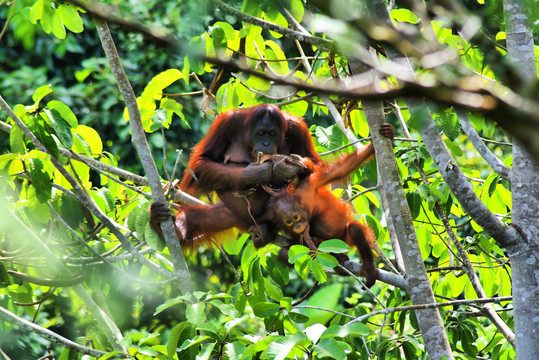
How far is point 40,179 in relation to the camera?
9.29ft

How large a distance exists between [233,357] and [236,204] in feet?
5.41

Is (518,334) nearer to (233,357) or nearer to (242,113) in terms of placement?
(233,357)

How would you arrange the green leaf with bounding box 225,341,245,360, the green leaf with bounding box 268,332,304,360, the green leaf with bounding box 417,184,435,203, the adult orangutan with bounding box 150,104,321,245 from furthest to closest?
the adult orangutan with bounding box 150,104,321,245, the green leaf with bounding box 417,184,435,203, the green leaf with bounding box 225,341,245,360, the green leaf with bounding box 268,332,304,360

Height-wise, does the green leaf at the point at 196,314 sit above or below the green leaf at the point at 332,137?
below

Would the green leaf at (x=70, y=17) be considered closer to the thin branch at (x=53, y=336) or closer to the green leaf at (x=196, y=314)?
the thin branch at (x=53, y=336)

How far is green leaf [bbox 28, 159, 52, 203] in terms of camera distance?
2826mm

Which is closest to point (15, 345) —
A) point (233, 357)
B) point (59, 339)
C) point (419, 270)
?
point (59, 339)

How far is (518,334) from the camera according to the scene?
7.34 feet

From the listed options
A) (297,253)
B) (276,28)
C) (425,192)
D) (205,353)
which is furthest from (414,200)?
(205,353)

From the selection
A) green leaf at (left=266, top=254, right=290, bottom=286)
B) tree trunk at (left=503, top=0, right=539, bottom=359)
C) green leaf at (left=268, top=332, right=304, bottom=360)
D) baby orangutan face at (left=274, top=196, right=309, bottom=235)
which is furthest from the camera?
baby orangutan face at (left=274, top=196, right=309, bottom=235)

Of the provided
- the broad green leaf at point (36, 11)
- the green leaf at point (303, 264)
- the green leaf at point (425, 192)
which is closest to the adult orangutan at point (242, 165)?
the green leaf at point (425, 192)

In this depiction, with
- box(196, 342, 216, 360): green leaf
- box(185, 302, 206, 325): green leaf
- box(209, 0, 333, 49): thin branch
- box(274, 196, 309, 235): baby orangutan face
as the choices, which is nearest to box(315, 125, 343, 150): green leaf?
box(274, 196, 309, 235): baby orangutan face

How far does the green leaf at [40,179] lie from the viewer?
2.83 m

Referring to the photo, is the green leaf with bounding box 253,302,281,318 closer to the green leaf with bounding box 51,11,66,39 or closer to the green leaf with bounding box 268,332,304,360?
the green leaf with bounding box 268,332,304,360
